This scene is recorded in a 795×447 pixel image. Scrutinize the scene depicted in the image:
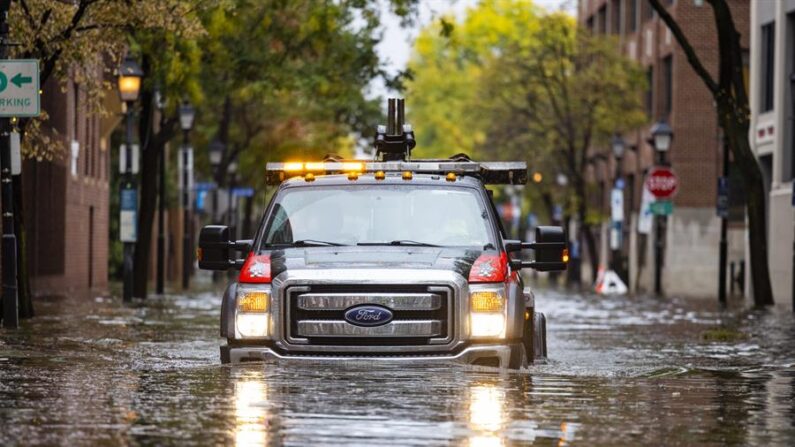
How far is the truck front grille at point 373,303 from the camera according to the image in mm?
13273

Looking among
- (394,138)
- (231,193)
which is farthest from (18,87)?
(231,193)

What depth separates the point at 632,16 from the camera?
72250 millimetres

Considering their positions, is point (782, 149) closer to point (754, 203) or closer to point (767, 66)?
point (767, 66)

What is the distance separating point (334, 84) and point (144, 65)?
4.64 metres

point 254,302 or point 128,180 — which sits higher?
point 128,180

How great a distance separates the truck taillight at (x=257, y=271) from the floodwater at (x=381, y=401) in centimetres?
64


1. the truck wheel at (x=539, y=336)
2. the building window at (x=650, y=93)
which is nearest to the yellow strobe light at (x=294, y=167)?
the truck wheel at (x=539, y=336)

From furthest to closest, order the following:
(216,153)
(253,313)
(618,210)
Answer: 1. (618,210)
2. (216,153)
3. (253,313)

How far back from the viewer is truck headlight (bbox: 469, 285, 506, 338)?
1341 cm

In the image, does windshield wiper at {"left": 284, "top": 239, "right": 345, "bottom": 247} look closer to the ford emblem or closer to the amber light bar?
the amber light bar

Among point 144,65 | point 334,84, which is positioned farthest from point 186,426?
point 334,84

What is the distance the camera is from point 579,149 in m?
73.8

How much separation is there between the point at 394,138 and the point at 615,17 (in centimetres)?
5971

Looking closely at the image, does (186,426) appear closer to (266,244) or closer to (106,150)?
(266,244)
